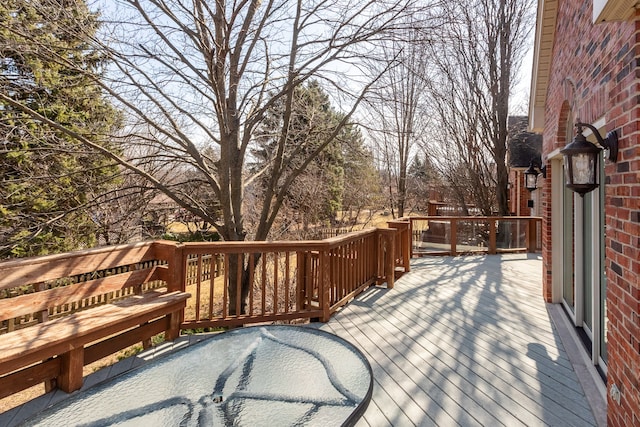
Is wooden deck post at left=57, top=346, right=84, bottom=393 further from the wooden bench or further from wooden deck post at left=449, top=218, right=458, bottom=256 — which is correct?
wooden deck post at left=449, top=218, right=458, bottom=256

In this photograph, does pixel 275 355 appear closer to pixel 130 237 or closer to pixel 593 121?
pixel 593 121

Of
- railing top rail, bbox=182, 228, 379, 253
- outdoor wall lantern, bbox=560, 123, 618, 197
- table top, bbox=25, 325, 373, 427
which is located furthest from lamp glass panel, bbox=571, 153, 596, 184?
railing top rail, bbox=182, 228, 379, 253

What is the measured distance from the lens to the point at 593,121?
101 inches

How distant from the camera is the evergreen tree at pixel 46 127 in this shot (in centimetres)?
455

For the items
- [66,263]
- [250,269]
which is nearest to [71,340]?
[66,263]

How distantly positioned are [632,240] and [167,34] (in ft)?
18.7

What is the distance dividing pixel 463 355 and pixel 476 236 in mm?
6290

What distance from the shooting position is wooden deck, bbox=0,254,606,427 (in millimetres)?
2320

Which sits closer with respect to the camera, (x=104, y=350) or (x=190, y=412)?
(x=190, y=412)

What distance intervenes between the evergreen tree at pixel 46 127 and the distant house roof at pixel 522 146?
12.5 meters

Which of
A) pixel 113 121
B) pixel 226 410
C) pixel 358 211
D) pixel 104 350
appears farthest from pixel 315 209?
pixel 226 410

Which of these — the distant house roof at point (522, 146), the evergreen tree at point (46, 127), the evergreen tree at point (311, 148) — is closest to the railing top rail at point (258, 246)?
the evergreen tree at point (46, 127)

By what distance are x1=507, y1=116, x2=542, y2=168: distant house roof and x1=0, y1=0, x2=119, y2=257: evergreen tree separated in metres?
12.5

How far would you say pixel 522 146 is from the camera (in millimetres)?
13484
